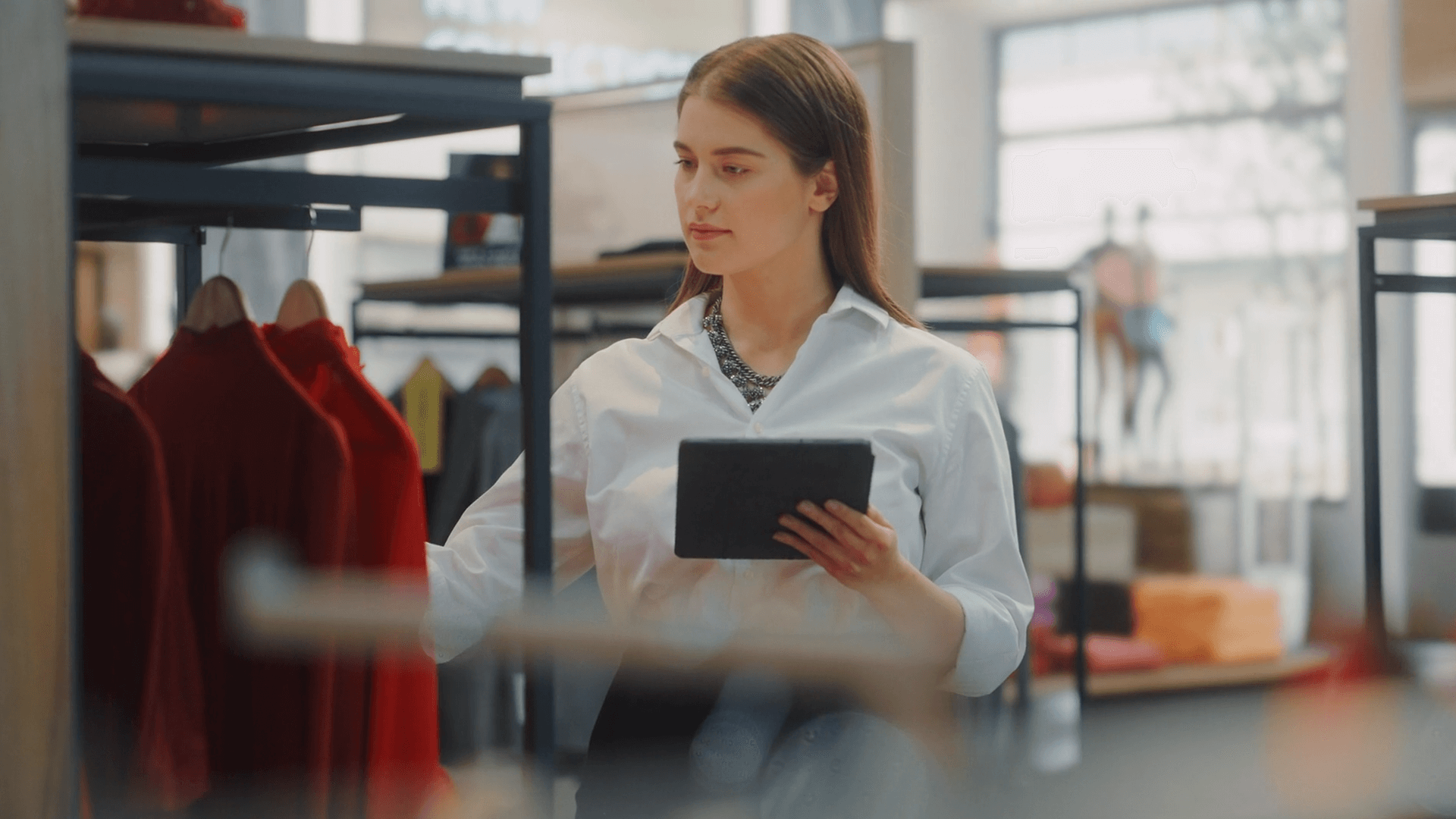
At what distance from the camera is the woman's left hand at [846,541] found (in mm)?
1069

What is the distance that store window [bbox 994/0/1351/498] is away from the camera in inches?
195

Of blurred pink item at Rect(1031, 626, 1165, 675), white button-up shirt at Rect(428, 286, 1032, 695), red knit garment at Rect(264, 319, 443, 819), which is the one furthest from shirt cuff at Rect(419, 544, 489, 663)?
blurred pink item at Rect(1031, 626, 1165, 675)

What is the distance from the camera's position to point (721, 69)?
1.25m

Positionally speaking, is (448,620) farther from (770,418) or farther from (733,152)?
(733,152)

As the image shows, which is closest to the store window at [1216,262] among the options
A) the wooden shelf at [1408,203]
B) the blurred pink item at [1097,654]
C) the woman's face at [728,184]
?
the blurred pink item at [1097,654]

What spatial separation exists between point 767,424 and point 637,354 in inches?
6.1

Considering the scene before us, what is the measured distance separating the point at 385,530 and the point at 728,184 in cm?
51

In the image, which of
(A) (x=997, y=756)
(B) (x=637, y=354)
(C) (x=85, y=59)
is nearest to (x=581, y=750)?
(A) (x=997, y=756)

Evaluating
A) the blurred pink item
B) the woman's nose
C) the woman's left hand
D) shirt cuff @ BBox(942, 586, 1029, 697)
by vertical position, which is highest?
the woman's nose

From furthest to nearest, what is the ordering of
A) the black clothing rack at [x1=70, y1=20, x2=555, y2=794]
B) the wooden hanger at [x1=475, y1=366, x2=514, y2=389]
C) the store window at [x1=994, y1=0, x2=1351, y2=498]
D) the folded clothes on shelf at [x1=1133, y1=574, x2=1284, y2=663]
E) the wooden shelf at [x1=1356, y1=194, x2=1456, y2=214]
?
the store window at [x1=994, y1=0, x2=1351, y2=498] < the folded clothes on shelf at [x1=1133, y1=574, x2=1284, y2=663] < the wooden hanger at [x1=475, y1=366, x2=514, y2=389] < the wooden shelf at [x1=1356, y1=194, x2=1456, y2=214] < the black clothing rack at [x1=70, y1=20, x2=555, y2=794]

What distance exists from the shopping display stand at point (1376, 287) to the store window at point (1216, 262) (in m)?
2.41

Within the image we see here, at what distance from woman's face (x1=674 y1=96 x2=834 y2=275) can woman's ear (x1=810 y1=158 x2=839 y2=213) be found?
0.18ft

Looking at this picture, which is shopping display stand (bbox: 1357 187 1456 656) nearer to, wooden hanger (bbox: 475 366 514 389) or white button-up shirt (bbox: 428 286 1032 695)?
white button-up shirt (bbox: 428 286 1032 695)

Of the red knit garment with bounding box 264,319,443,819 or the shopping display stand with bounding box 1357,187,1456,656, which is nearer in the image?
the red knit garment with bounding box 264,319,443,819
